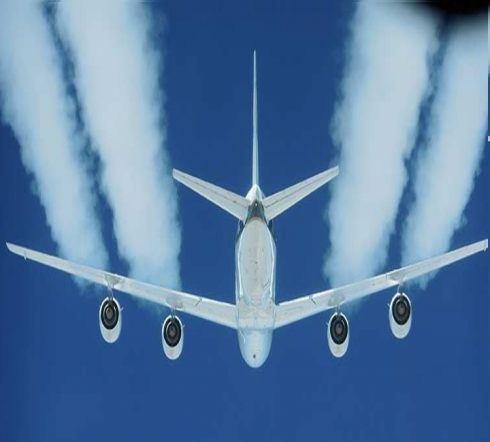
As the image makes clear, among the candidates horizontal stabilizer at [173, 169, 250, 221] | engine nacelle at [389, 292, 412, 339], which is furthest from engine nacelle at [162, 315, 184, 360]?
engine nacelle at [389, 292, 412, 339]

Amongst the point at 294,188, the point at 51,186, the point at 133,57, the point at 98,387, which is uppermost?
the point at 133,57

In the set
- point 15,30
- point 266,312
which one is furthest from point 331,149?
point 15,30

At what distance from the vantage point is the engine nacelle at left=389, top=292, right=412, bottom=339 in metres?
9.45

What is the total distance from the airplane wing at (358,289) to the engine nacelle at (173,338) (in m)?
0.88

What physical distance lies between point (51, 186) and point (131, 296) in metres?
1.30

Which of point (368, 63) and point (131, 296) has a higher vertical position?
point (368, 63)

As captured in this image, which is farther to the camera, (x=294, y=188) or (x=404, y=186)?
(x=404, y=186)

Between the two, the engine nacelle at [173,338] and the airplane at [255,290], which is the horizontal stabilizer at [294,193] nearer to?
the airplane at [255,290]

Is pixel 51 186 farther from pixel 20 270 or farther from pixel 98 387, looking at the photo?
pixel 98 387

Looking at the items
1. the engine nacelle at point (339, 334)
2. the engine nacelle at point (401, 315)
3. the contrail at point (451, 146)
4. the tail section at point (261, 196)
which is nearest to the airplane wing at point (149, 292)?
the engine nacelle at point (339, 334)

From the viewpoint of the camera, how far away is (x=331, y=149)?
33.0 feet

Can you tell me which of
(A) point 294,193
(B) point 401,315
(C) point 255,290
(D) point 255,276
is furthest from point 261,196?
(B) point 401,315

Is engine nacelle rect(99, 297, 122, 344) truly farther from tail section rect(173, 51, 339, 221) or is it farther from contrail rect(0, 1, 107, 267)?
tail section rect(173, 51, 339, 221)

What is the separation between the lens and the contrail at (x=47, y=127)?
32.1ft
